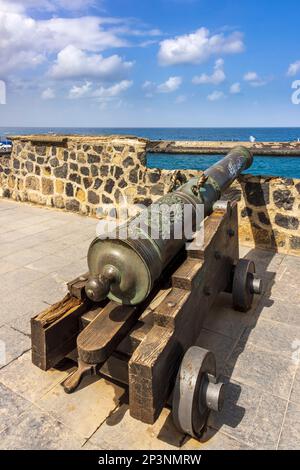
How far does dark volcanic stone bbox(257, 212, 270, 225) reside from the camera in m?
5.53

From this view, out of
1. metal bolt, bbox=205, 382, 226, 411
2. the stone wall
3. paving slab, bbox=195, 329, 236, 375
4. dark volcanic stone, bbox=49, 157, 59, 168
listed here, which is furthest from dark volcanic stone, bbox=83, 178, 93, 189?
metal bolt, bbox=205, 382, 226, 411

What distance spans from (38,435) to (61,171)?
618 centimetres

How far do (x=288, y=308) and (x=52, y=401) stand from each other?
8.12 ft

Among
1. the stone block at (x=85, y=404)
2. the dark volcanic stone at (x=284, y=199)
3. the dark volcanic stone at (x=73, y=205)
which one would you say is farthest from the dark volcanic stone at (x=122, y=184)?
the stone block at (x=85, y=404)

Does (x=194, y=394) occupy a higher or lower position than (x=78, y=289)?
lower

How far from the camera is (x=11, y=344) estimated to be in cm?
307

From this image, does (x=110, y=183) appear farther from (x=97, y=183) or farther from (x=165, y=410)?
(x=165, y=410)

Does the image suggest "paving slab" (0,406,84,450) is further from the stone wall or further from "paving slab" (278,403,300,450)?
the stone wall

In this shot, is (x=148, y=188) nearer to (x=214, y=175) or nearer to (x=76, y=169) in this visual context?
(x=76, y=169)

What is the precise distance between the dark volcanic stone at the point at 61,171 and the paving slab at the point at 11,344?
4.80m

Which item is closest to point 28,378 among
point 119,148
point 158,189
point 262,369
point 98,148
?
point 262,369

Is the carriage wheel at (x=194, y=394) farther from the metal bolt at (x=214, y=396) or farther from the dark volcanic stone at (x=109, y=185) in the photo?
the dark volcanic stone at (x=109, y=185)

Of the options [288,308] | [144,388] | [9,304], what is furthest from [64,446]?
[288,308]

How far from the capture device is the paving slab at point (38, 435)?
2.10 meters
